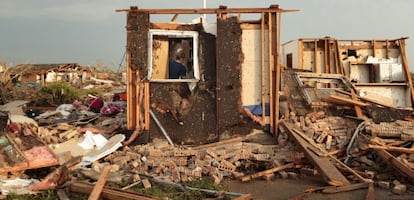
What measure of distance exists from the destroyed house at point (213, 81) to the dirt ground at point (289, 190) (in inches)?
102

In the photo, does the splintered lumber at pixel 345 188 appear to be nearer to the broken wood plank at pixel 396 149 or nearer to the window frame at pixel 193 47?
the broken wood plank at pixel 396 149

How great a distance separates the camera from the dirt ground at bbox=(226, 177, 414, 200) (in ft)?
22.1

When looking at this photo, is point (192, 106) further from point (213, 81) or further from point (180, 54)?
point (180, 54)

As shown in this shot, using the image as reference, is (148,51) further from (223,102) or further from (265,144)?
(265,144)

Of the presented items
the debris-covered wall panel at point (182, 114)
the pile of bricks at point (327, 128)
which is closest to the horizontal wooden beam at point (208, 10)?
the debris-covered wall panel at point (182, 114)

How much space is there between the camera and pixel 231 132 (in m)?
10.4

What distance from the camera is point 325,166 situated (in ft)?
25.8

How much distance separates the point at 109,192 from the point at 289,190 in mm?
3255

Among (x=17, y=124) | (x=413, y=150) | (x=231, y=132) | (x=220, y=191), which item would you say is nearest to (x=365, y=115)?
(x=413, y=150)

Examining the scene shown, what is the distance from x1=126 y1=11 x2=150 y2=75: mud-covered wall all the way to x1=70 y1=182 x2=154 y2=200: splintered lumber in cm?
409

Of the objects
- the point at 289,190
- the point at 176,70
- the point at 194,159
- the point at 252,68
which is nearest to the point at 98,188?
the point at 194,159

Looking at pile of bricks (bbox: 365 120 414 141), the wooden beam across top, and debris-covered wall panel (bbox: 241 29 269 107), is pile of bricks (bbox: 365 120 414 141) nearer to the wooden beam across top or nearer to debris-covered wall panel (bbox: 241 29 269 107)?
debris-covered wall panel (bbox: 241 29 269 107)

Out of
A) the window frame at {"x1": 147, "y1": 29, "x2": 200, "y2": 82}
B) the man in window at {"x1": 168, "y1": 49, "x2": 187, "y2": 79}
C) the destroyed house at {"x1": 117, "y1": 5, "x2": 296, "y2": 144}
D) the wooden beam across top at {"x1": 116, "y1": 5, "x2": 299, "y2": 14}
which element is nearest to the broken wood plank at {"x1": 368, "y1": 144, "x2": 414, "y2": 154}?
the destroyed house at {"x1": 117, "y1": 5, "x2": 296, "y2": 144}

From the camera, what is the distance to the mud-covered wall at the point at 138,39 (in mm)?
10094
